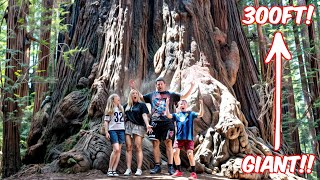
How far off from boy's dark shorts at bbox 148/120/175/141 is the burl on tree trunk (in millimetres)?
1172

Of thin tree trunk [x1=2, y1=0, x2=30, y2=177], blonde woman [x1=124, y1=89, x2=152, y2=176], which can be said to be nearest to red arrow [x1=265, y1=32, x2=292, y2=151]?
blonde woman [x1=124, y1=89, x2=152, y2=176]

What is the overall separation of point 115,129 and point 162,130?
915 mm

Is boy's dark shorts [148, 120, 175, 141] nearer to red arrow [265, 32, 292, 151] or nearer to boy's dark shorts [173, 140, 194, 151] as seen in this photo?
boy's dark shorts [173, 140, 194, 151]

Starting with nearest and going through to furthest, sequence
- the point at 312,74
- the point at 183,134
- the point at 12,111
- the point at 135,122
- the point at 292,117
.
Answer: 1. the point at 183,134
2. the point at 135,122
3. the point at 12,111
4. the point at 312,74
5. the point at 292,117

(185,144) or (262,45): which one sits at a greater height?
(262,45)

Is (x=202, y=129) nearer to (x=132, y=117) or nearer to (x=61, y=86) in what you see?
(x=132, y=117)

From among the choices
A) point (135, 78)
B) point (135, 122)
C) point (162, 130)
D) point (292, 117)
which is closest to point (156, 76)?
point (135, 78)

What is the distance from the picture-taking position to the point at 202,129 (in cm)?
880

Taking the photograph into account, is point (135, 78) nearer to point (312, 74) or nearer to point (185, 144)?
point (185, 144)

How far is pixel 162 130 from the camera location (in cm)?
711

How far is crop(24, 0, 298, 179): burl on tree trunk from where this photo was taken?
812cm

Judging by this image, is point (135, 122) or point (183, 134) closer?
point (183, 134)

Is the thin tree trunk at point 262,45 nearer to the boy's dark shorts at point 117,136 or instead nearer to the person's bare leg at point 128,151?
the person's bare leg at point 128,151

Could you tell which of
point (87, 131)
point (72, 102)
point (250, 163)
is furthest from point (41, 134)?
point (250, 163)
